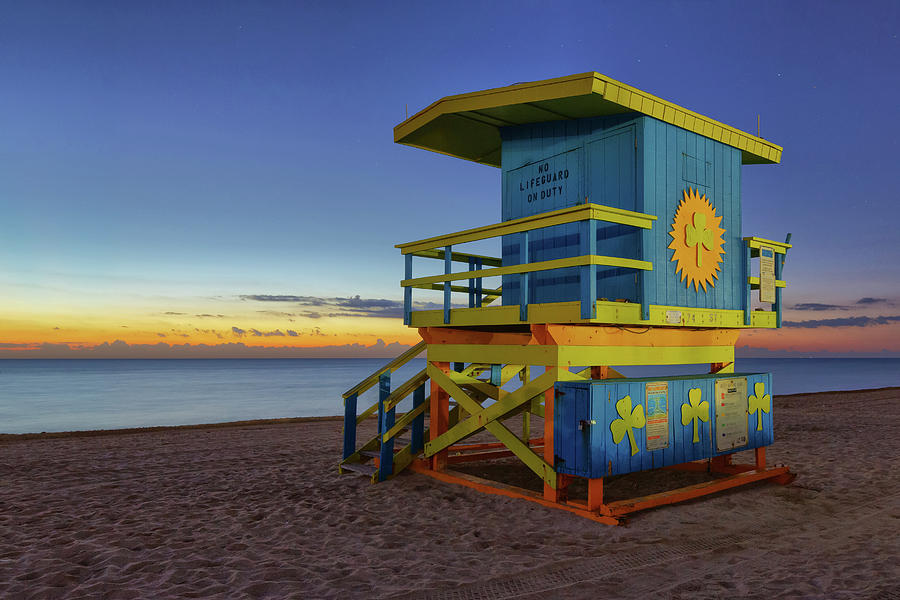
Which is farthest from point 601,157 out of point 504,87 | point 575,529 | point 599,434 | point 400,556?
point 400,556

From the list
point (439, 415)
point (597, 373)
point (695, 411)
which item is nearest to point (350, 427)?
point (439, 415)

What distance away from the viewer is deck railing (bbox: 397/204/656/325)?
6125 millimetres

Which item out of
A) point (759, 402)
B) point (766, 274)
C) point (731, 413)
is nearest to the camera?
point (731, 413)

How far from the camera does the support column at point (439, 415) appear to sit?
8.57 meters

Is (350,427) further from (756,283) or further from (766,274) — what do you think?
(766,274)

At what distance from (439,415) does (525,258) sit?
307 cm

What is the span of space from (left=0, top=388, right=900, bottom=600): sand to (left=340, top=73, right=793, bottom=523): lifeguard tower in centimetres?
59

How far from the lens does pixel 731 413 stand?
26.3 ft

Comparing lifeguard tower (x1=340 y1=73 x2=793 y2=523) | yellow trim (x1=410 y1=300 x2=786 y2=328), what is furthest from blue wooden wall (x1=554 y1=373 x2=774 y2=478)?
yellow trim (x1=410 y1=300 x2=786 y2=328)

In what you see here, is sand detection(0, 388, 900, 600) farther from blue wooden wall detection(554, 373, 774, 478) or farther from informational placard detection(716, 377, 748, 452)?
informational placard detection(716, 377, 748, 452)

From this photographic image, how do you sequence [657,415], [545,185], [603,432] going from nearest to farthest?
[603,432] < [657,415] < [545,185]

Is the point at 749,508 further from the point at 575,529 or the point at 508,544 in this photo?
the point at 508,544

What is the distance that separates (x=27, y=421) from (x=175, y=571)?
3019cm

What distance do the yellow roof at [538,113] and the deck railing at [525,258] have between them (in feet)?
5.01
